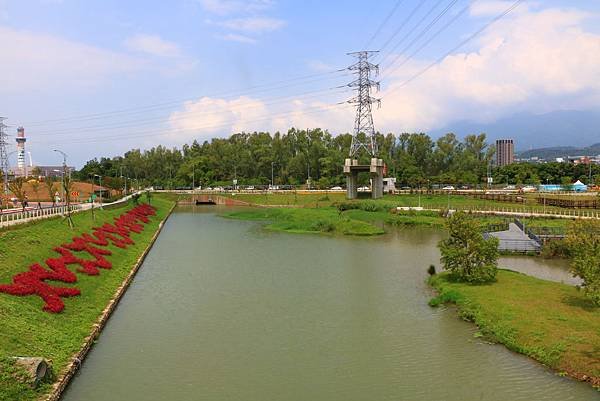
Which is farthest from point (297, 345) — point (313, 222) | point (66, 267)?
point (313, 222)

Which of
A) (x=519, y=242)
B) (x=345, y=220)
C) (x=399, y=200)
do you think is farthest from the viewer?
(x=399, y=200)

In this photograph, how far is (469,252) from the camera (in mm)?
30938

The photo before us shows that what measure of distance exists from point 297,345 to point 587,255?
14.1m

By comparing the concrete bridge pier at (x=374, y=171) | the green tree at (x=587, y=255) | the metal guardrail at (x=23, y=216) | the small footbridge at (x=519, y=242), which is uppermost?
the concrete bridge pier at (x=374, y=171)

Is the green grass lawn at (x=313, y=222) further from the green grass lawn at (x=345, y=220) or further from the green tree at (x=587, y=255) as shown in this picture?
the green tree at (x=587, y=255)

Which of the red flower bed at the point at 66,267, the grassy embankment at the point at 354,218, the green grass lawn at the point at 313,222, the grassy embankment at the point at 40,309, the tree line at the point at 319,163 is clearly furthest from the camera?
the tree line at the point at 319,163

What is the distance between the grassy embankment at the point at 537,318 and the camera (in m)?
19.9

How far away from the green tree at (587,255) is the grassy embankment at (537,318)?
1.34 meters

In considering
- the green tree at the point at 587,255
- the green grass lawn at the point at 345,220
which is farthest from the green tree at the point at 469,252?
the green grass lawn at the point at 345,220

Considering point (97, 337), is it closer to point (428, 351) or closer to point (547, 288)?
point (428, 351)

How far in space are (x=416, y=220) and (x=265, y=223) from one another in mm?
20615

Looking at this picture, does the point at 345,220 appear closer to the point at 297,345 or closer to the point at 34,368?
the point at 297,345

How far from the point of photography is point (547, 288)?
95.1 feet

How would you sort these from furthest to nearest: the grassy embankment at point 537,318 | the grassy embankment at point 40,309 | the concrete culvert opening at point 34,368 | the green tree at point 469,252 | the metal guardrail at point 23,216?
the metal guardrail at point 23,216 → the green tree at point 469,252 → the grassy embankment at point 537,318 → the grassy embankment at point 40,309 → the concrete culvert opening at point 34,368
